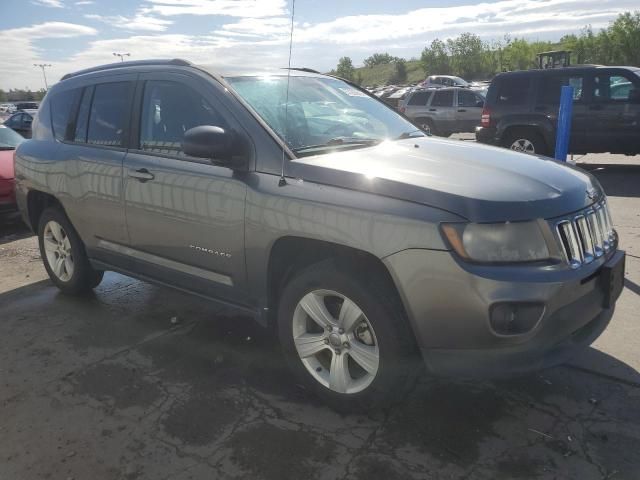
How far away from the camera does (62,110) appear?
4703 millimetres

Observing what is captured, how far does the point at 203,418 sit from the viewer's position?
3.01m

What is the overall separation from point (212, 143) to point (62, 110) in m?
2.33

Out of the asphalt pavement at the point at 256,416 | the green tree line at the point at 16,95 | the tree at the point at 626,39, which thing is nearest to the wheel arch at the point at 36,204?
the asphalt pavement at the point at 256,416

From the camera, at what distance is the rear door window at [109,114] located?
4051 millimetres

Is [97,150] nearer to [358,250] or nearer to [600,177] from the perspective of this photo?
[358,250]

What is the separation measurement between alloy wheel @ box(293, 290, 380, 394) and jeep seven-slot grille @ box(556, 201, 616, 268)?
3.22 feet

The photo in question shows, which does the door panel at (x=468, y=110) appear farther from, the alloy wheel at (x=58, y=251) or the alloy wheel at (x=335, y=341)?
the alloy wheel at (x=335, y=341)

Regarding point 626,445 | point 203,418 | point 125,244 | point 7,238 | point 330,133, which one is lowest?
point 7,238

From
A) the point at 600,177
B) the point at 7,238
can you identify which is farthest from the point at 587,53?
the point at 7,238

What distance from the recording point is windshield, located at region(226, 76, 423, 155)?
10.8 feet

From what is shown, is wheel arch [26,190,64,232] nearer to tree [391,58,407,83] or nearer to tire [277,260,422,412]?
tire [277,260,422,412]

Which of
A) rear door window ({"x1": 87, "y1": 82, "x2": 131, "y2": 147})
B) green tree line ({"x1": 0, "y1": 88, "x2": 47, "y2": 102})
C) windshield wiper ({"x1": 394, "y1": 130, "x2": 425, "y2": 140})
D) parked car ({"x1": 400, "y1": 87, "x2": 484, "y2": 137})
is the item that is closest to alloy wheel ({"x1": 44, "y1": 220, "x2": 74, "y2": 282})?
rear door window ({"x1": 87, "y1": 82, "x2": 131, "y2": 147})

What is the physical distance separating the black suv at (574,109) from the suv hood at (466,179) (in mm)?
7287

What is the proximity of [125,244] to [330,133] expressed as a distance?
1.73 m
